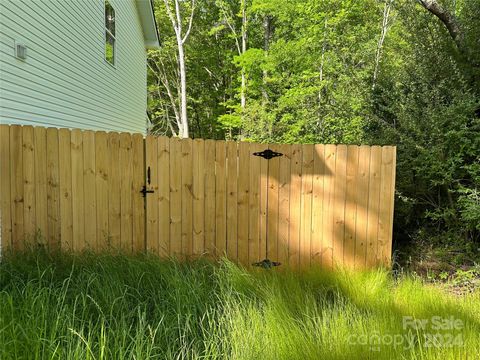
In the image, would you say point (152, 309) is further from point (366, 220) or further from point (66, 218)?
point (366, 220)

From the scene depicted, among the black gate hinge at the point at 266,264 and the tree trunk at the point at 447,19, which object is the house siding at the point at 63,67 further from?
the tree trunk at the point at 447,19

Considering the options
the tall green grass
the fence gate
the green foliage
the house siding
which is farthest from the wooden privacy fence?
the green foliage

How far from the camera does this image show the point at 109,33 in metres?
9.38

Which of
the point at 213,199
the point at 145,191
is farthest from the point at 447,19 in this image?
the point at 145,191

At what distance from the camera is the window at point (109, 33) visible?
9289 millimetres

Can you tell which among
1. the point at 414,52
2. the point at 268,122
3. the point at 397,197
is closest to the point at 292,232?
the point at 397,197

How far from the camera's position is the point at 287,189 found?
4324 millimetres

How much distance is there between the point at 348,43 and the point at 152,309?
14.2 metres

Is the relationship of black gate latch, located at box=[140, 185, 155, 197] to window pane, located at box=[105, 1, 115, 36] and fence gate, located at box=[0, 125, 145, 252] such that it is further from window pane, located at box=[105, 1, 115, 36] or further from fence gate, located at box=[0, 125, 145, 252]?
window pane, located at box=[105, 1, 115, 36]

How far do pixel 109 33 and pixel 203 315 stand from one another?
881 cm

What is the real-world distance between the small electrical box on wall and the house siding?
6 centimetres

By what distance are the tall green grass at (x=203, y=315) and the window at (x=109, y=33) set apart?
283 inches

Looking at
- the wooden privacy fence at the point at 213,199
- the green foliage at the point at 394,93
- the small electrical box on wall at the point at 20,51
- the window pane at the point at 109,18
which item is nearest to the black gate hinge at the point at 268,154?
the wooden privacy fence at the point at 213,199

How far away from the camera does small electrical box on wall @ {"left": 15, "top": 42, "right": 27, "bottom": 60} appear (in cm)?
454
